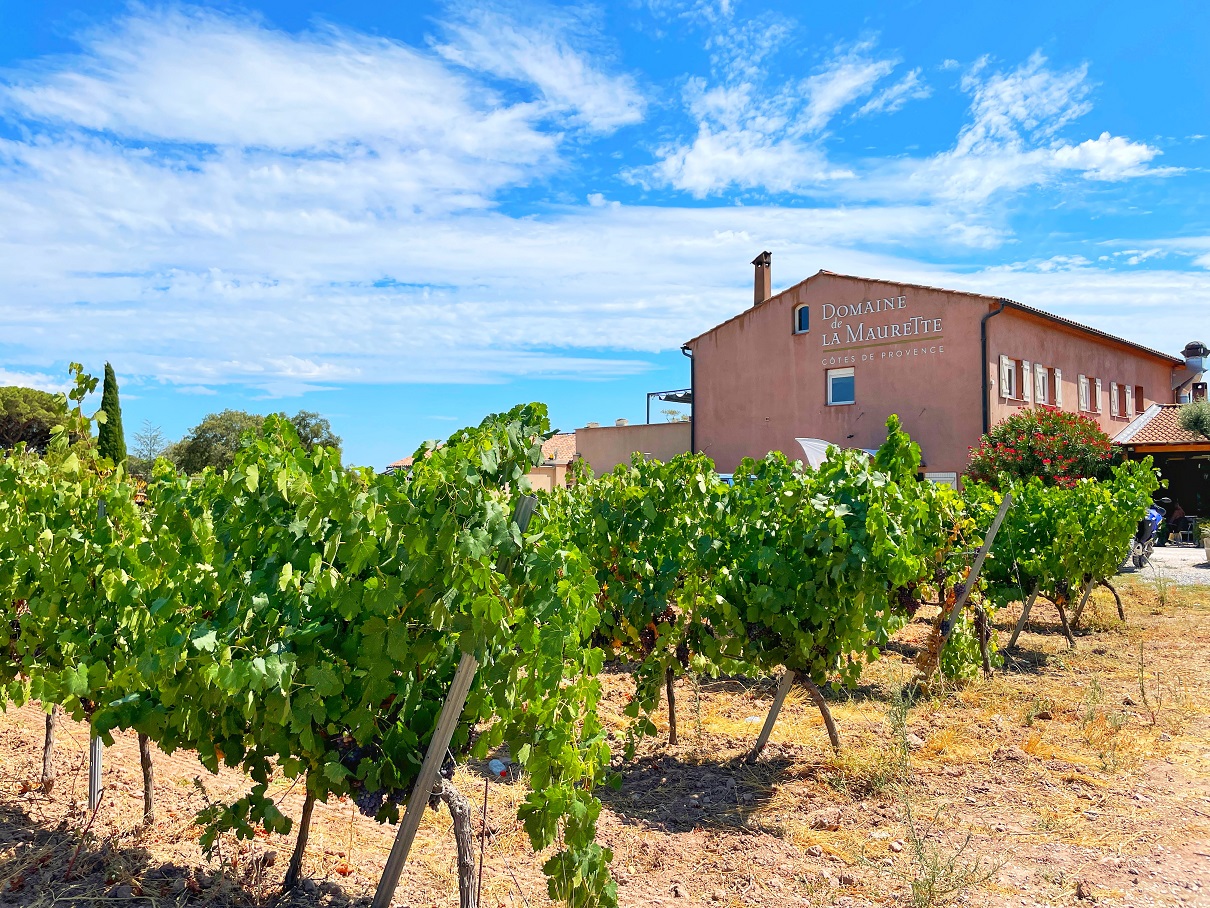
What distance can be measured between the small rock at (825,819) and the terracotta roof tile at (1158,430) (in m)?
23.4

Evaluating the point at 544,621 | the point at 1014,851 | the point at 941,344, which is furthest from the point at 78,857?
the point at 941,344

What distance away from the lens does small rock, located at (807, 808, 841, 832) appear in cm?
444

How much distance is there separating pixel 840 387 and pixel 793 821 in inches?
779

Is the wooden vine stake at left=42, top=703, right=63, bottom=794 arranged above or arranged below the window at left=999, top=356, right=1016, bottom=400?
below

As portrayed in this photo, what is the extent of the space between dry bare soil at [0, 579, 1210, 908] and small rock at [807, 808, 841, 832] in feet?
0.04

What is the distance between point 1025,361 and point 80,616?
2253cm

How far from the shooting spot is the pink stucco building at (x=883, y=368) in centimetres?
2072

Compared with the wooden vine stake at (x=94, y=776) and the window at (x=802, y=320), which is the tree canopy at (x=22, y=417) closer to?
the window at (x=802, y=320)

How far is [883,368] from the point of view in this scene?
22.1m

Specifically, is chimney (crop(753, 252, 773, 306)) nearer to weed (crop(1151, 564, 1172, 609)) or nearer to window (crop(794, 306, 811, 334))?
window (crop(794, 306, 811, 334))

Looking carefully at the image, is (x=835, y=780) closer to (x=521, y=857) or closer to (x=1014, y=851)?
(x=1014, y=851)

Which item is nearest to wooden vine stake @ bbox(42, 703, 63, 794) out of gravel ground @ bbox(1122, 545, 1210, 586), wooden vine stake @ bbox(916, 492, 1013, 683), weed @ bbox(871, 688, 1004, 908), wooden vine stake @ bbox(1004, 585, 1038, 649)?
weed @ bbox(871, 688, 1004, 908)

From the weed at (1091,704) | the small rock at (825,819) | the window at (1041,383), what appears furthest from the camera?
the window at (1041,383)

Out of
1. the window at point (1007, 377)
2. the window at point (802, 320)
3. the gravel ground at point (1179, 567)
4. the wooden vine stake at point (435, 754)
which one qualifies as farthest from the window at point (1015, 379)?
the wooden vine stake at point (435, 754)
